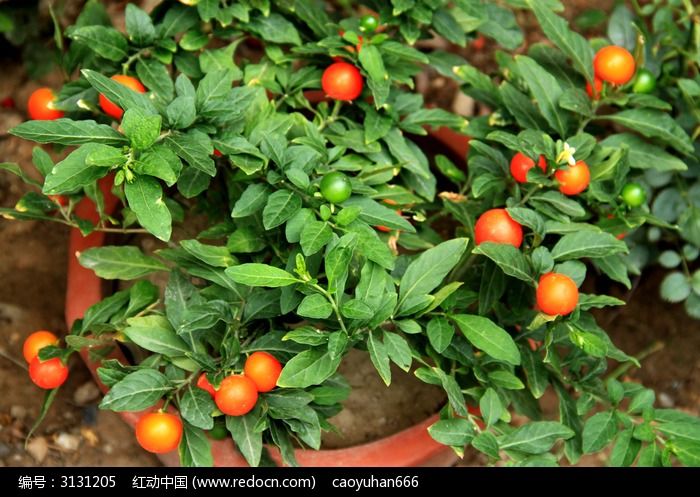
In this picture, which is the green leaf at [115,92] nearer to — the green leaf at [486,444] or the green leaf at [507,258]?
the green leaf at [507,258]

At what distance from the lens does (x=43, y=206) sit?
1.97m

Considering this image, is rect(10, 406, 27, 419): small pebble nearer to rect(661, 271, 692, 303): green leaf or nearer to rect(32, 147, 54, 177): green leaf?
rect(32, 147, 54, 177): green leaf

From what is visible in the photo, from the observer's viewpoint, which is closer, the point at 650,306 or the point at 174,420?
the point at 174,420

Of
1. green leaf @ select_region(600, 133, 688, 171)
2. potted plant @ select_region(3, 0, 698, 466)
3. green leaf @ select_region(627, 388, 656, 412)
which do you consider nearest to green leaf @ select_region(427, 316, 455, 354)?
potted plant @ select_region(3, 0, 698, 466)

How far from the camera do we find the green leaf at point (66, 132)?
1484 mm

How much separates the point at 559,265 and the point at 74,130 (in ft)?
3.48

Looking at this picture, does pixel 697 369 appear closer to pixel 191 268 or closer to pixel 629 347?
pixel 629 347

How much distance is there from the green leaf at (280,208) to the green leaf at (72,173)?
339 millimetres

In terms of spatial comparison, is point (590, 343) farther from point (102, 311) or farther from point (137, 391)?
point (102, 311)

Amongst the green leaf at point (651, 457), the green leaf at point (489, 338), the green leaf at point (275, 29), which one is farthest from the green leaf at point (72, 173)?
the green leaf at point (651, 457)

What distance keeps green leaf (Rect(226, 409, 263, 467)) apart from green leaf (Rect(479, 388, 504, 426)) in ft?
1.64

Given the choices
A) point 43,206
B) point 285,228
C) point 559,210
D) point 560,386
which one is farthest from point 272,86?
point 560,386

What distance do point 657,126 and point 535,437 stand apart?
0.88 metres

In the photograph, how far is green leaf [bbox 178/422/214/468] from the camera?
174 centimetres
